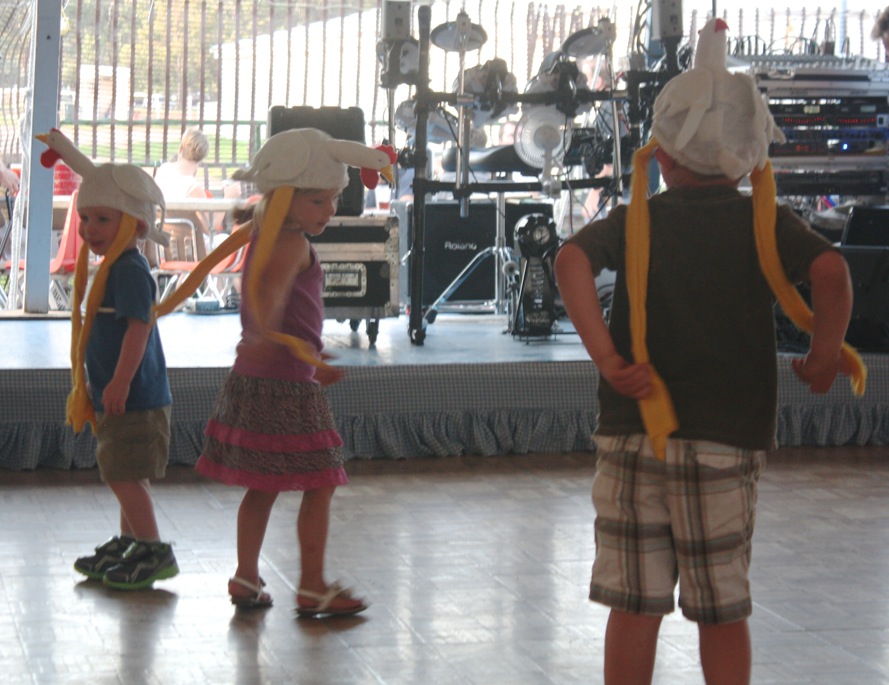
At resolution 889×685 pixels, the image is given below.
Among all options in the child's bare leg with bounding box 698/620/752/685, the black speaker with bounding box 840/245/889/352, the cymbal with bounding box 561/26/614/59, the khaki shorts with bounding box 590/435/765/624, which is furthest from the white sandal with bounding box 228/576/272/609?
the cymbal with bounding box 561/26/614/59

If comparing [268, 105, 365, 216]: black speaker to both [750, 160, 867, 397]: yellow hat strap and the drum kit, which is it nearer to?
the drum kit

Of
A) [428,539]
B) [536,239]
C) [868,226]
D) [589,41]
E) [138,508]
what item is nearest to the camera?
[138,508]

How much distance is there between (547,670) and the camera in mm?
2299

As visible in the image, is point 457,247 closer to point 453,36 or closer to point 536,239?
point 453,36

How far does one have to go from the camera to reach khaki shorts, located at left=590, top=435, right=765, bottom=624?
6.04ft

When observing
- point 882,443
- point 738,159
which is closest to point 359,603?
point 738,159

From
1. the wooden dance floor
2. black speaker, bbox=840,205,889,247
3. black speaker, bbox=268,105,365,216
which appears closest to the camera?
the wooden dance floor

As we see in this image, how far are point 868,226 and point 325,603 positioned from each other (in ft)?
11.2

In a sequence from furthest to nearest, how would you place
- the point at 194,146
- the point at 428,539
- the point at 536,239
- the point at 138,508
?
1. the point at 194,146
2. the point at 536,239
3. the point at 428,539
4. the point at 138,508

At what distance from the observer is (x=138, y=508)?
286 cm

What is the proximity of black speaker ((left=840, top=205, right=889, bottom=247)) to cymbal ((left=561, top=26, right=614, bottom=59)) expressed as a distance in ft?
4.80

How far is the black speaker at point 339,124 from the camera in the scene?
577 cm

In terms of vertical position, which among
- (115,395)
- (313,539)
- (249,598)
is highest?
(115,395)

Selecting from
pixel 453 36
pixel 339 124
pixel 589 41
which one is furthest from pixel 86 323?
pixel 589 41
